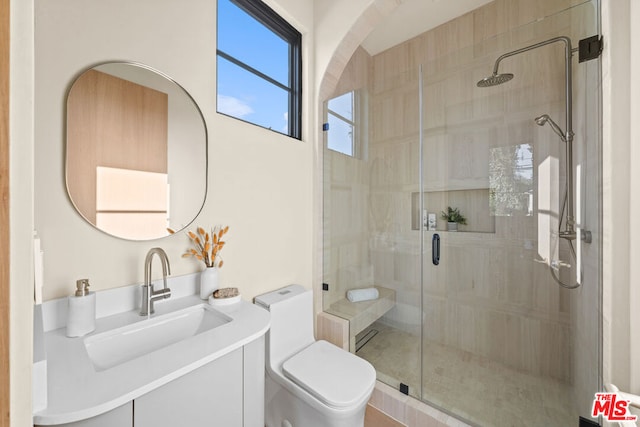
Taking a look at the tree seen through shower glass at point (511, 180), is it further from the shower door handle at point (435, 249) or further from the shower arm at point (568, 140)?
the shower door handle at point (435, 249)

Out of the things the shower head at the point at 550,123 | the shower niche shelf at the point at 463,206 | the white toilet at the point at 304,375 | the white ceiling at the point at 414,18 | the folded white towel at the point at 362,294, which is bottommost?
the white toilet at the point at 304,375

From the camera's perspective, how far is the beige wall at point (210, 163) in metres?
0.89

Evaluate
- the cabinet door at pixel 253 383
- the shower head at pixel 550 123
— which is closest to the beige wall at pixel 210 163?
the cabinet door at pixel 253 383

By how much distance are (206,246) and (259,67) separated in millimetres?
1181

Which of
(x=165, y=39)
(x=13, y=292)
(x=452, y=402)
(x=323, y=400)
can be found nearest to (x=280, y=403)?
(x=323, y=400)

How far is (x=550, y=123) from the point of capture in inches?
62.9

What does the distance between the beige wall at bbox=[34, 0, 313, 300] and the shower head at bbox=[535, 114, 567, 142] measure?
1.51m

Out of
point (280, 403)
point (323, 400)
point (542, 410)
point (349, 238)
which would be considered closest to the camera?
point (323, 400)

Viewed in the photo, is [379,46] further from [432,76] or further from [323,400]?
[323,400]

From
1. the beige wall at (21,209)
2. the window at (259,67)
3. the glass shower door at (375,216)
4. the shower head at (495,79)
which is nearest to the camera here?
the beige wall at (21,209)

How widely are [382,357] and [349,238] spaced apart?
930mm

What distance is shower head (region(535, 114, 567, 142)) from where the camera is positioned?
1525mm

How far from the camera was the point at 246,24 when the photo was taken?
1.58 m

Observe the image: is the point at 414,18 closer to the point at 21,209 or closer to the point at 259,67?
the point at 259,67
